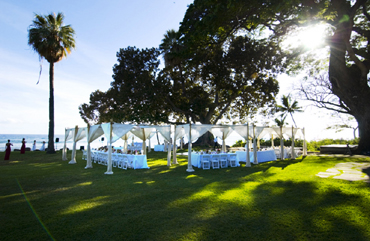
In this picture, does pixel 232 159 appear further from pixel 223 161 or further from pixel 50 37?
pixel 50 37

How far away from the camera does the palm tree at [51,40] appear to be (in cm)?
1828

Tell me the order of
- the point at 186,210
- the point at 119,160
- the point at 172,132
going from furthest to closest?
the point at 172,132 → the point at 119,160 → the point at 186,210

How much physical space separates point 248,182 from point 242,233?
4.25m

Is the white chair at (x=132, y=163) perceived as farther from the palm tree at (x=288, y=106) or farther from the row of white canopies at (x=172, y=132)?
the palm tree at (x=288, y=106)

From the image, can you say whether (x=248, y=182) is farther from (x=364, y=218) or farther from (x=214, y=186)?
(x=364, y=218)

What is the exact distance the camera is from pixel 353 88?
16266 mm

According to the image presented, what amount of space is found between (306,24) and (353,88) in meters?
8.05

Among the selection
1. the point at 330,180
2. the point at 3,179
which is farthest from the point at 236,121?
the point at 3,179

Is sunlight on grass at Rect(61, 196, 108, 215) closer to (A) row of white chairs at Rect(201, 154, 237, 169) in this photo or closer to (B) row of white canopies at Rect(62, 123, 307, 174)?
(B) row of white canopies at Rect(62, 123, 307, 174)

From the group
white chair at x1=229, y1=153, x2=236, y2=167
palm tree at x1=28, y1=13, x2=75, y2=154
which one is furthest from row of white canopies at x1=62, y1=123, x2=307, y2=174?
palm tree at x1=28, y1=13, x2=75, y2=154

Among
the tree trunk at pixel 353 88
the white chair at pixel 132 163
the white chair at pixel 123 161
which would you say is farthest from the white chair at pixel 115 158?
the tree trunk at pixel 353 88

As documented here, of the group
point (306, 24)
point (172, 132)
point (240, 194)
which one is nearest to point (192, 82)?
point (172, 132)

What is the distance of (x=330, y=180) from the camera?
24.8 ft

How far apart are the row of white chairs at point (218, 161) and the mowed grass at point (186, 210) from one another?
12.6 feet
